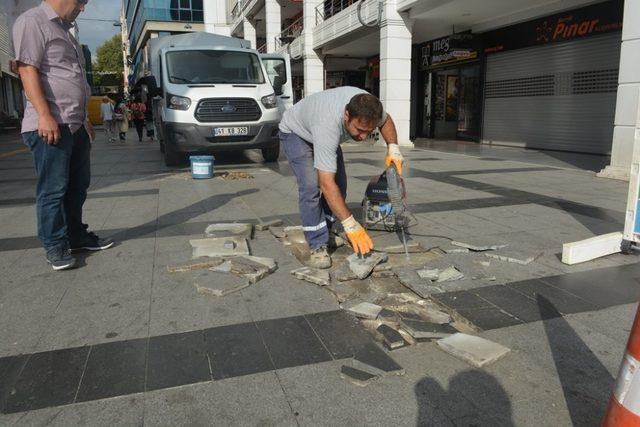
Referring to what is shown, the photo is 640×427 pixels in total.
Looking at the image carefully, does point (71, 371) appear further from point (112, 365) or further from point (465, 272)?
point (465, 272)

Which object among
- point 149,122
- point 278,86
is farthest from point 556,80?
point 149,122

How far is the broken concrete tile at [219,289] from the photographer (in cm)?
342

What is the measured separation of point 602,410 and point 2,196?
26.5ft

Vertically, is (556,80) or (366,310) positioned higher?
(556,80)

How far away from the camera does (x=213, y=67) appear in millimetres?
10352

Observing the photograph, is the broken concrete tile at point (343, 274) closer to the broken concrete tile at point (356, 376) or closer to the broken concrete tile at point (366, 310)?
the broken concrete tile at point (366, 310)

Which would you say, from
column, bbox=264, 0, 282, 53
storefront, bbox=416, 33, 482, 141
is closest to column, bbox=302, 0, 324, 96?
storefront, bbox=416, 33, 482, 141

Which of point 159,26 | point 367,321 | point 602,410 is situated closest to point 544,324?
point 602,410

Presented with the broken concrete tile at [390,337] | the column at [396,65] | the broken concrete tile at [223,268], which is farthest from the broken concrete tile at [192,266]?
the column at [396,65]

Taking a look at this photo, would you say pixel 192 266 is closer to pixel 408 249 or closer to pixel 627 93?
pixel 408 249

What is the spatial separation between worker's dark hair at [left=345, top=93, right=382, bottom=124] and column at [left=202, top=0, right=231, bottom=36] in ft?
134

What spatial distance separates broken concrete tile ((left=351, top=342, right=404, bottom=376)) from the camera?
8.03ft

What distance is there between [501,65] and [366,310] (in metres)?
15.5

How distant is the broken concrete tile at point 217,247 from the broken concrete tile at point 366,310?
57.3 inches
